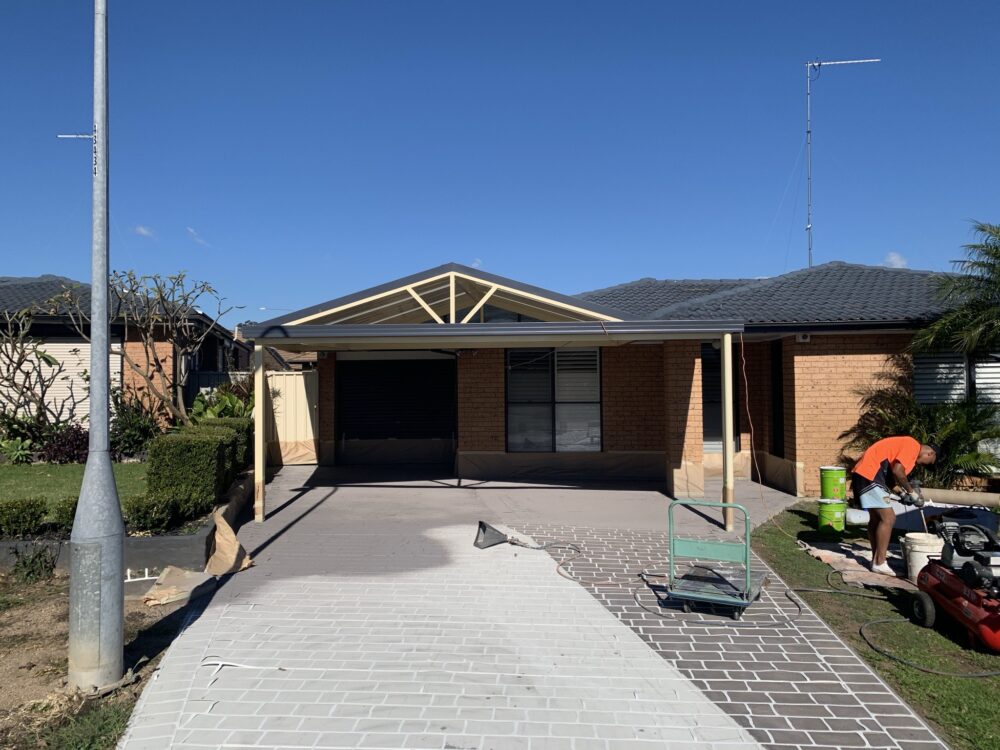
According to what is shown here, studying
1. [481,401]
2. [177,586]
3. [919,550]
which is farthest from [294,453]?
[919,550]

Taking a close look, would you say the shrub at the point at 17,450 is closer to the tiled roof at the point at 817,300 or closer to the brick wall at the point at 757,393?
the tiled roof at the point at 817,300

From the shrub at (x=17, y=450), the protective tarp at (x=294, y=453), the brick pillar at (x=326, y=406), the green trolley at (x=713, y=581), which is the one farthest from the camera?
the protective tarp at (x=294, y=453)

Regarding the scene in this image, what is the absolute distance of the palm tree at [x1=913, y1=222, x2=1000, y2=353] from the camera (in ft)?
30.5

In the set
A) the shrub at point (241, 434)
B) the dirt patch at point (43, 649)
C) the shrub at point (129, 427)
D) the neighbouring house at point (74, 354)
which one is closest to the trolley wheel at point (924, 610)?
the dirt patch at point (43, 649)

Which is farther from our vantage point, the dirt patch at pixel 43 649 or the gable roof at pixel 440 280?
the gable roof at pixel 440 280

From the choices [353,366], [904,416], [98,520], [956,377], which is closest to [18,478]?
[353,366]

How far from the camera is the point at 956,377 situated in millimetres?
11008

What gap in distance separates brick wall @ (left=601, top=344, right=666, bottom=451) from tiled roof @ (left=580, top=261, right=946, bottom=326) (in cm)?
95

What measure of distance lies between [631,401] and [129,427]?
10699 millimetres

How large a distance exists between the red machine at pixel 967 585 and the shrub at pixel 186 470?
754 centimetres

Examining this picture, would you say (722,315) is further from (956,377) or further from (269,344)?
(269,344)

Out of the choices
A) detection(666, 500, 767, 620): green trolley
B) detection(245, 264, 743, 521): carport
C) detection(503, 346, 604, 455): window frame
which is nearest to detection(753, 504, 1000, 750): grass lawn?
detection(666, 500, 767, 620): green trolley

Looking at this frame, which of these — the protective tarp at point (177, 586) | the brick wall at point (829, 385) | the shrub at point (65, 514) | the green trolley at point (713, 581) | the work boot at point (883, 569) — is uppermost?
the brick wall at point (829, 385)

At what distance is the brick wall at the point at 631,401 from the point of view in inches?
506
